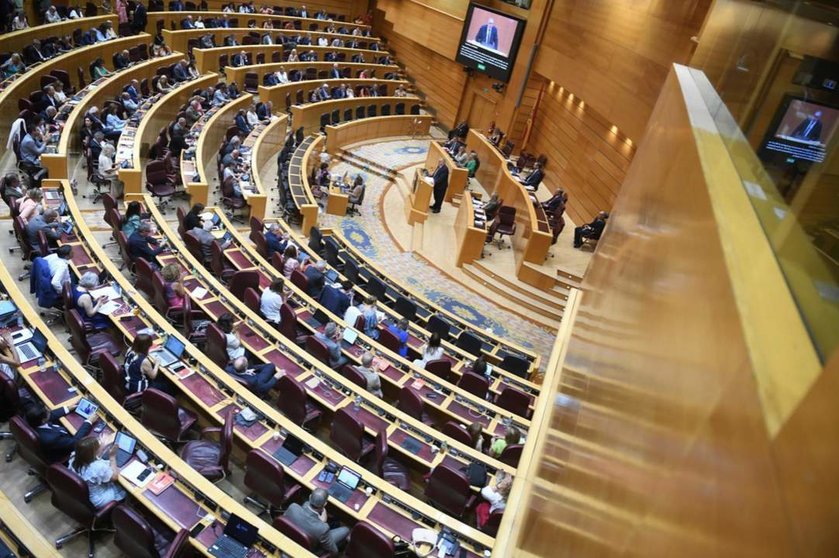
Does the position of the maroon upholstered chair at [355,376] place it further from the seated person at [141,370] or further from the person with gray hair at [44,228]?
the person with gray hair at [44,228]

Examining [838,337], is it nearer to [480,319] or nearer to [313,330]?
[313,330]

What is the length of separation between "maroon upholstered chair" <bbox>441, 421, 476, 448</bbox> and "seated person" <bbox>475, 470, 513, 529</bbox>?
72 cm

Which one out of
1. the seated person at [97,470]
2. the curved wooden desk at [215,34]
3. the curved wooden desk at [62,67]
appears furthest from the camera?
the curved wooden desk at [215,34]

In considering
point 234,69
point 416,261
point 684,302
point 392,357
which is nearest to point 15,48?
point 234,69

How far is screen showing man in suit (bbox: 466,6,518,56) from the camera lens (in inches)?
628

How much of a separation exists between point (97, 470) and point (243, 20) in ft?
59.1

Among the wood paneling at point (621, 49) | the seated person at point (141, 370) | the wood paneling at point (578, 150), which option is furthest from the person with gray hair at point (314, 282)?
the wood paneling at point (578, 150)

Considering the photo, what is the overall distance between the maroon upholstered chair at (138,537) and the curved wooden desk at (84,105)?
22.3 feet

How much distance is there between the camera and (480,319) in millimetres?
10141

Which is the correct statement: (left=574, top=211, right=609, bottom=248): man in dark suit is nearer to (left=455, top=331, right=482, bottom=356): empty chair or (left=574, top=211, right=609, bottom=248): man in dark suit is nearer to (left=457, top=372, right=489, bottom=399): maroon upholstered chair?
(left=455, top=331, right=482, bottom=356): empty chair

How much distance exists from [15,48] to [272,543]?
11.5m

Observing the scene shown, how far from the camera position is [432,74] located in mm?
20656

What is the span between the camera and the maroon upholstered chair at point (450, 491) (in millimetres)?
4980

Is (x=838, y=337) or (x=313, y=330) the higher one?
(x=838, y=337)
